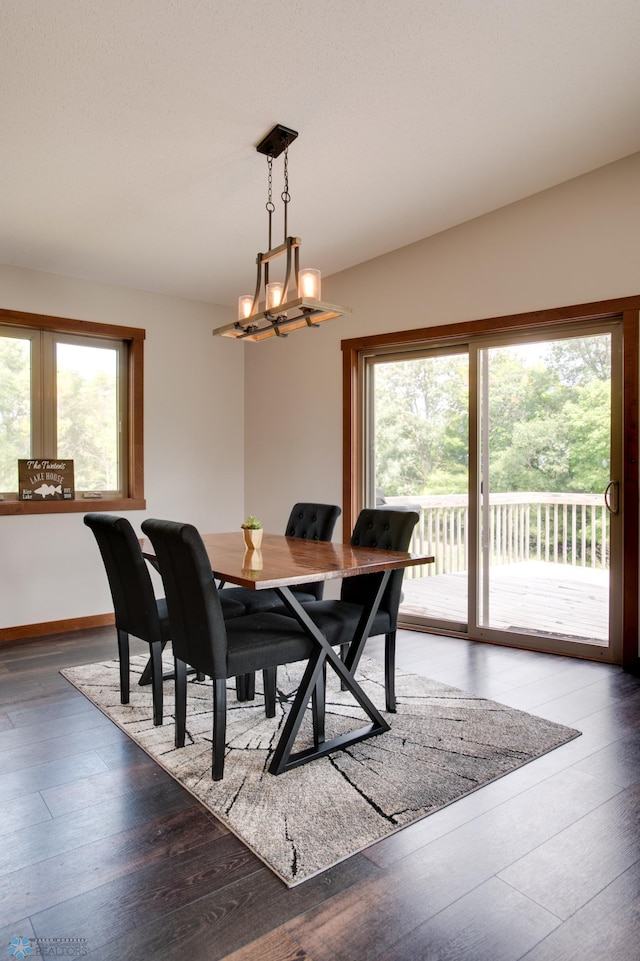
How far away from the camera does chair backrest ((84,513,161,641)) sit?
272 centimetres

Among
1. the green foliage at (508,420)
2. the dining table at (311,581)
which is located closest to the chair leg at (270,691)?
the dining table at (311,581)

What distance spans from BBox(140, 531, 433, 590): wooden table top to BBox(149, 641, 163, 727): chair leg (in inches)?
17.4

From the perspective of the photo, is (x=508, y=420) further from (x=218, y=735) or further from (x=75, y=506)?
(x=75, y=506)

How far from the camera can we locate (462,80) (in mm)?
2719

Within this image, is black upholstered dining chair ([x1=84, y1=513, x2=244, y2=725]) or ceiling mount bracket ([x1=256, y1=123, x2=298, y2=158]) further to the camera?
ceiling mount bracket ([x1=256, y1=123, x2=298, y2=158])

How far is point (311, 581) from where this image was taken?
228 cm

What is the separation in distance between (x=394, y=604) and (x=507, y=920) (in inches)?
57.7

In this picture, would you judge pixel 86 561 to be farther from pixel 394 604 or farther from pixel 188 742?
pixel 394 604

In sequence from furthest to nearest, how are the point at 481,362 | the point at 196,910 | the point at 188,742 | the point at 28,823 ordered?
the point at 481,362, the point at 188,742, the point at 28,823, the point at 196,910

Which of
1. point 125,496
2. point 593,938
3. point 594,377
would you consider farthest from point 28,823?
point 594,377

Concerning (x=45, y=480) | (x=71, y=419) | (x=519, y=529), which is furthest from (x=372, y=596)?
(x=71, y=419)

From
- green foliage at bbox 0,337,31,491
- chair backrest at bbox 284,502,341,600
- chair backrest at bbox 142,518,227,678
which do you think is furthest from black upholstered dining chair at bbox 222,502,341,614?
green foliage at bbox 0,337,31,491

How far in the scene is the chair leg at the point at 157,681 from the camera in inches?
108

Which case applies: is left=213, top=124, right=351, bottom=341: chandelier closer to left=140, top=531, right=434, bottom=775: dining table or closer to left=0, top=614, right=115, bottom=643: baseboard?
left=140, top=531, right=434, bottom=775: dining table
